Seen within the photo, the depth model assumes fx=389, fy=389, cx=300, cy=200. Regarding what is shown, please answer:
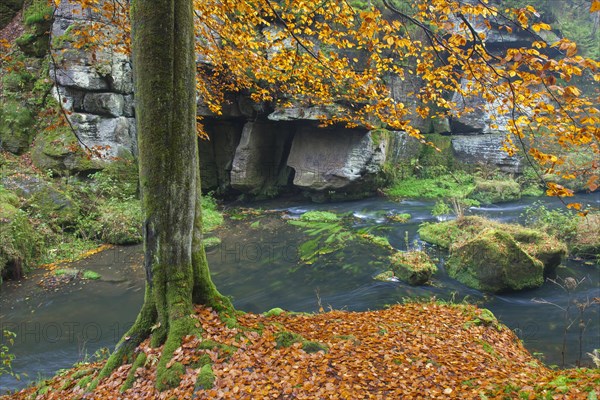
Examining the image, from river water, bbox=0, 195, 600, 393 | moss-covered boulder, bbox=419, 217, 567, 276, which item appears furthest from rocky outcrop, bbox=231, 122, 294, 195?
moss-covered boulder, bbox=419, 217, 567, 276

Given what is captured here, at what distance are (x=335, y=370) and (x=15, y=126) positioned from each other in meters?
14.8

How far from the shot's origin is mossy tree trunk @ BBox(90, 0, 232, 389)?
364 centimetres

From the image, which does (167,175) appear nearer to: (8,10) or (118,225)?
(118,225)

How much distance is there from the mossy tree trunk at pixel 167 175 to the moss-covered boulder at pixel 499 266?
709 centimetres

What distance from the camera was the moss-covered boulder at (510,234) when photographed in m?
9.45

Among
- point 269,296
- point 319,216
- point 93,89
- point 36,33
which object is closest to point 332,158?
point 319,216

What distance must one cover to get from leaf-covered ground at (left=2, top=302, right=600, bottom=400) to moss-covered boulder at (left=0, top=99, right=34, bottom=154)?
1141cm

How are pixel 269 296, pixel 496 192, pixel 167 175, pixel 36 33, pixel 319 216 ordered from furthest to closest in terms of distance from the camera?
1. pixel 496 192
2. pixel 319 216
3. pixel 36 33
4. pixel 269 296
5. pixel 167 175

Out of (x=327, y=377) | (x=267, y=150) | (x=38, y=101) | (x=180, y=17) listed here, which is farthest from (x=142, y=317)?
(x=267, y=150)

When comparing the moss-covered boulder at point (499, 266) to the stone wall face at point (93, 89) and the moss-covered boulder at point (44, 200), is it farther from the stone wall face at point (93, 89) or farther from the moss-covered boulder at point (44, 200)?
the stone wall face at point (93, 89)

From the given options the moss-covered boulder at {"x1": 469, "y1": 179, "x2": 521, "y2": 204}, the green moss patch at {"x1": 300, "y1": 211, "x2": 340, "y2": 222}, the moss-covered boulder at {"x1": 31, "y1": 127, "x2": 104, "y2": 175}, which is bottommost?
the green moss patch at {"x1": 300, "y1": 211, "x2": 340, "y2": 222}

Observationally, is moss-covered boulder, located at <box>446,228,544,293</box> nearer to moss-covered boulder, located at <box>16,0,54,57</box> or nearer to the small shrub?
the small shrub

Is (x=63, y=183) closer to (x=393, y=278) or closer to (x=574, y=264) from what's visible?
(x=393, y=278)

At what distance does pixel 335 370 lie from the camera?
13.2 feet
